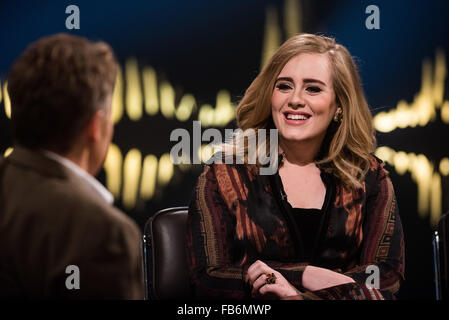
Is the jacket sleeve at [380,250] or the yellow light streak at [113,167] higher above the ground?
the yellow light streak at [113,167]

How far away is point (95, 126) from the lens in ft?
3.81

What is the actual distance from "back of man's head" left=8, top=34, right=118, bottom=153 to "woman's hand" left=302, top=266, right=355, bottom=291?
110cm

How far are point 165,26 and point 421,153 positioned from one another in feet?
4.86

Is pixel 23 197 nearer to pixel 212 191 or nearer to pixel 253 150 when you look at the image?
pixel 212 191

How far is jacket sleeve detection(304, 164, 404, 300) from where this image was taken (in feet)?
6.63

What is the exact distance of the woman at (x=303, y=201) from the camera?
2.05 meters

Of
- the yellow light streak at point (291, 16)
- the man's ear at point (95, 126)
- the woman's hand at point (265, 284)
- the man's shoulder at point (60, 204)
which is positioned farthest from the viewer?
the yellow light streak at point (291, 16)

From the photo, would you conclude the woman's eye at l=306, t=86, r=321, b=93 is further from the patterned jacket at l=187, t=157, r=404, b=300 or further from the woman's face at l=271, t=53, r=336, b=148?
the patterned jacket at l=187, t=157, r=404, b=300

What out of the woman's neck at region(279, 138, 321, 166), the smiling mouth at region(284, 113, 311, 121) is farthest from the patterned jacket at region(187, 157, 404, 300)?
the smiling mouth at region(284, 113, 311, 121)

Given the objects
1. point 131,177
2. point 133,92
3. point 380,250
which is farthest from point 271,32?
point 380,250

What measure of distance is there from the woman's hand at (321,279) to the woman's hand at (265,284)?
5cm

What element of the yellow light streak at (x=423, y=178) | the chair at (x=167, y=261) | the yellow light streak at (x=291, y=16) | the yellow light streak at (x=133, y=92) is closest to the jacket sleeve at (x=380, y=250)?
the chair at (x=167, y=261)

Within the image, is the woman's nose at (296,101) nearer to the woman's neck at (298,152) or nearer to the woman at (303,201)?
the woman at (303,201)

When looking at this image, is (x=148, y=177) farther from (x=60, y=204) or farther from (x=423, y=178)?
(x=60, y=204)
